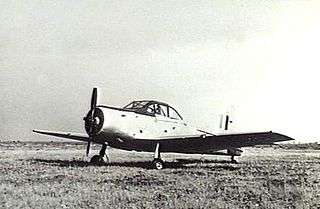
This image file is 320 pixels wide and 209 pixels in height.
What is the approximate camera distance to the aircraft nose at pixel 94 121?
10.7m

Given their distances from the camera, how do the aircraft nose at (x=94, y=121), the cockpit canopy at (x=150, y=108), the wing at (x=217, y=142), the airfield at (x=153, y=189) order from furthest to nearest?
the cockpit canopy at (x=150, y=108) → the aircraft nose at (x=94, y=121) → the wing at (x=217, y=142) → the airfield at (x=153, y=189)

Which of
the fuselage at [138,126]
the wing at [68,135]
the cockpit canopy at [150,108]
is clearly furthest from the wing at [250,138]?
the wing at [68,135]

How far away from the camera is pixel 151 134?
12.0 metres

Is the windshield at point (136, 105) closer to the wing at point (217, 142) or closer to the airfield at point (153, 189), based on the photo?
the wing at point (217, 142)

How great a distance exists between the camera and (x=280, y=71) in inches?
352

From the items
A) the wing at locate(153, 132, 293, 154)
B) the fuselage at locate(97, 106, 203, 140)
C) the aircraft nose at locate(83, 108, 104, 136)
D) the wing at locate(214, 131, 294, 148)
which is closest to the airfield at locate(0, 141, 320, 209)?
the wing at locate(214, 131, 294, 148)

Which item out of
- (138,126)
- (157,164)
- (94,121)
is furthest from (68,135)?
(157,164)

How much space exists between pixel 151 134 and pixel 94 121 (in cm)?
190

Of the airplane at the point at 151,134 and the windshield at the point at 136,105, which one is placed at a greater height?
the windshield at the point at 136,105

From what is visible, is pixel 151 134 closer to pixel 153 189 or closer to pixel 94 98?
pixel 94 98

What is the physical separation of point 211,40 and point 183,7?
3.41 feet

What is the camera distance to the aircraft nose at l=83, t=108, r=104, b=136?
35.0 ft

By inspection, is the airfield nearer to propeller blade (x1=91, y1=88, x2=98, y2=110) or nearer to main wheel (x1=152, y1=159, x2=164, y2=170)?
main wheel (x1=152, y1=159, x2=164, y2=170)

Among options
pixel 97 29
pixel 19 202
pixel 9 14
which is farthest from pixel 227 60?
pixel 19 202
